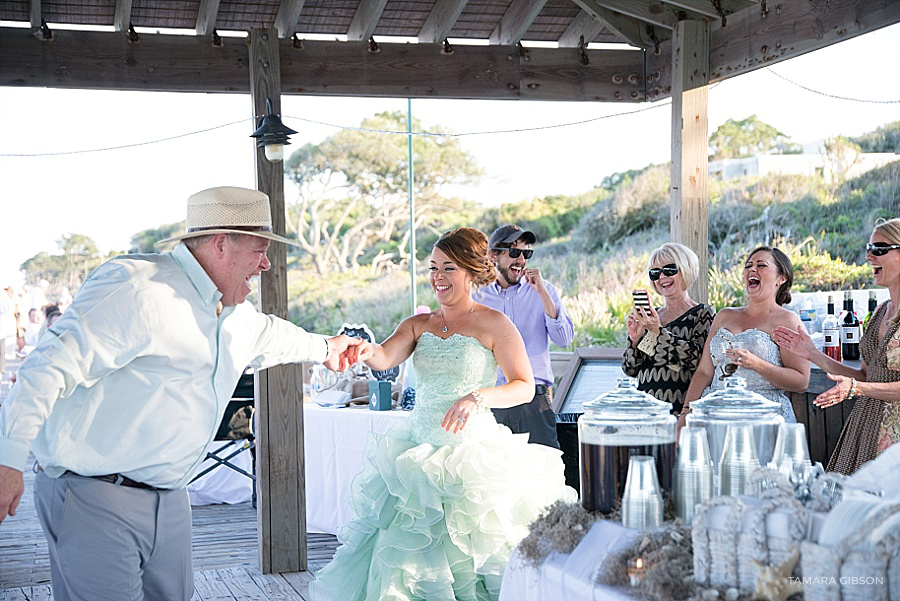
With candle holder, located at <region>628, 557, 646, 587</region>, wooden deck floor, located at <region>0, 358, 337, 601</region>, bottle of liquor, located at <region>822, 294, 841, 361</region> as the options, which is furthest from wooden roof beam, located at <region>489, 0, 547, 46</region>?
candle holder, located at <region>628, 557, 646, 587</region>

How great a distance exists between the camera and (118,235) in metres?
21.4

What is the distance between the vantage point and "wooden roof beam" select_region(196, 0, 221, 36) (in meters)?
5.00

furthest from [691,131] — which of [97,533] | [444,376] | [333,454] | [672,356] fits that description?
[97,533]

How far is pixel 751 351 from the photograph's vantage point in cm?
366

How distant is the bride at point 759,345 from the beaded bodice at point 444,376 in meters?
0.76

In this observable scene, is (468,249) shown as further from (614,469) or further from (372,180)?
(372,180)

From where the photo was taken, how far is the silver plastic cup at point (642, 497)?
1913 millimetres

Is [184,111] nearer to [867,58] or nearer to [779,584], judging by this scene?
[867,58]

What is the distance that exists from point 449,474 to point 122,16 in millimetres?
3027

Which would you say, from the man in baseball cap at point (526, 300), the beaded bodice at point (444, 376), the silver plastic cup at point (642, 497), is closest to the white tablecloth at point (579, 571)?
the silver plastic cup at point (642, 497)

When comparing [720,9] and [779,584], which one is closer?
[779,584]

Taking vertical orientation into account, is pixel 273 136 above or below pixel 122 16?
below

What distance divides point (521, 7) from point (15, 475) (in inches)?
160

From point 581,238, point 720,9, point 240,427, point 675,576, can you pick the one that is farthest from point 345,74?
point 581,238
